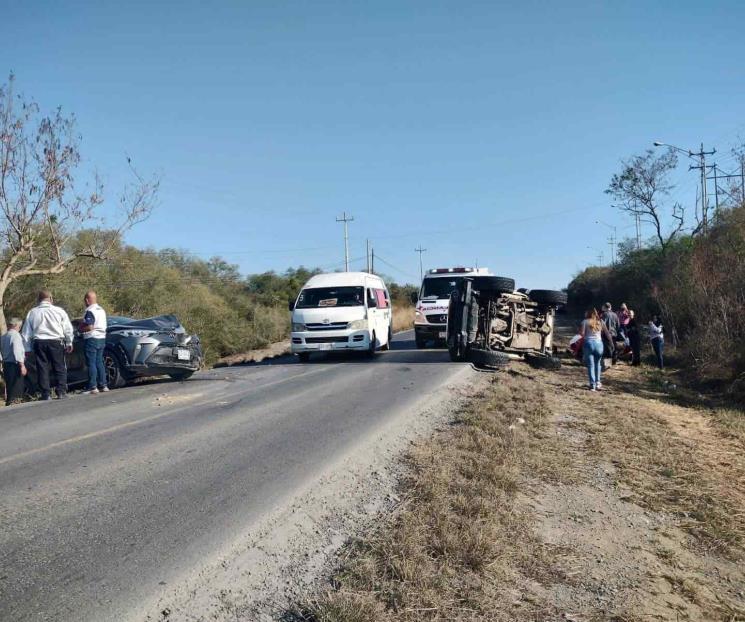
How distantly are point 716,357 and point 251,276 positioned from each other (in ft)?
208

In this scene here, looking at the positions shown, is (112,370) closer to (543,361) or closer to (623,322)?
(543,361)

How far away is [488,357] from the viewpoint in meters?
13.2

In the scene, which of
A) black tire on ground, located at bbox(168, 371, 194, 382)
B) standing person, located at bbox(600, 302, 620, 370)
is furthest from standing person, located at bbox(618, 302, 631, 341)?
black tire on ground, located at bbox(168, 371, 194, 382)

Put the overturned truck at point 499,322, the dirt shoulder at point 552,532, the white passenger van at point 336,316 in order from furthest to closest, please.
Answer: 1. the white passenger van at point 336,316
2. the overturned truck at point 499,322
3. the dirt shoulder at point 552,532

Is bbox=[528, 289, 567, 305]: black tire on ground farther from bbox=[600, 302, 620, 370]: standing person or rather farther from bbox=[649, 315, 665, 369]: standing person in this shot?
bbox=[649, 315, 665, 369]: standing person

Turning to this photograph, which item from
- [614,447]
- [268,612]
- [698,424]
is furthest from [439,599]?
[698,424]

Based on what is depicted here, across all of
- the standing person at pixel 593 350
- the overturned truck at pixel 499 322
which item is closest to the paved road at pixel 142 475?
the overturned truck at pixel 499 322

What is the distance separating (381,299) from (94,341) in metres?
9.74

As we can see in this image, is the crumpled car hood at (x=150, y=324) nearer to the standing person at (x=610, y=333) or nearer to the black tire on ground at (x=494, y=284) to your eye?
the black tire on ground at (x=494, y=284)

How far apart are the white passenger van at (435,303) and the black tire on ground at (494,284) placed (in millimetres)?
4141

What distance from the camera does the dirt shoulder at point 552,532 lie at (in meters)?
3.51

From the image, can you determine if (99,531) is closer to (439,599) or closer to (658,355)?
(439,599)

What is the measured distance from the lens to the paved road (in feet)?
11.7

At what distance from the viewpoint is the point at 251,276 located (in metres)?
73.5
